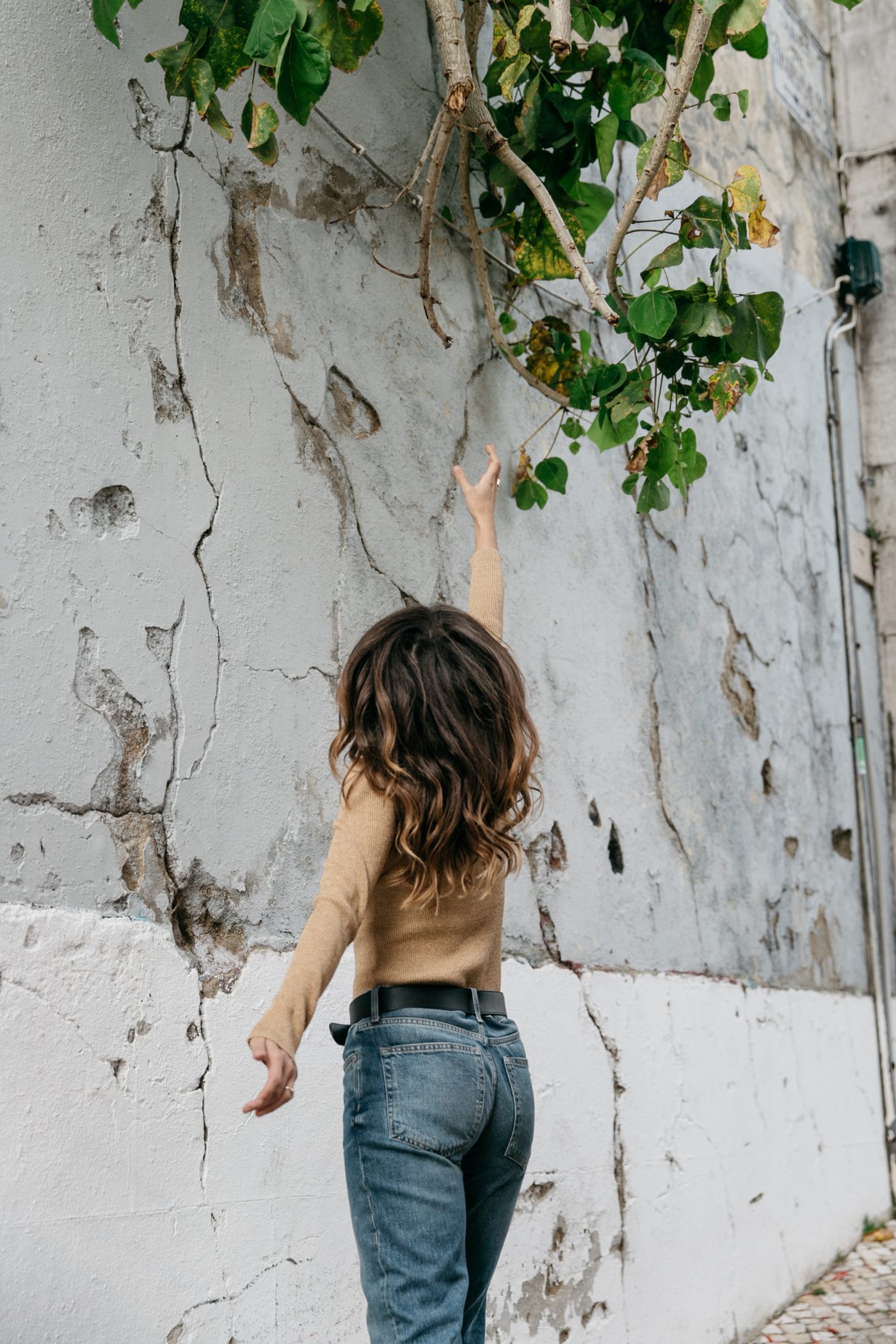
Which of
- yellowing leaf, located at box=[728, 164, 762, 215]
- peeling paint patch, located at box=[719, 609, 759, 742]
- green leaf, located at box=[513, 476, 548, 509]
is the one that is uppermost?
yellowing leaf, located at box=[728, 164, 762, 215]

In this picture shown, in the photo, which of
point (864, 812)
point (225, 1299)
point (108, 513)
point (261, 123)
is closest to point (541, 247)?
point (261, 123)

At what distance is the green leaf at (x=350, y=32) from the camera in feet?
6.44

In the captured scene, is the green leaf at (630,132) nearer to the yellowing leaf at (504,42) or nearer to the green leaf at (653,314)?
the yellowing leaf at (504,42)

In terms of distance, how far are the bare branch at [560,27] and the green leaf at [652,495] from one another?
2.71 feet

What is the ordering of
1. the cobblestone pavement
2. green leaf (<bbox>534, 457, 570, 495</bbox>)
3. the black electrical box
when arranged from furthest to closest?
the black electrical box, the cobblestone pavement, green leaf (<bbox>534, 457, 570, 495</bbox>)

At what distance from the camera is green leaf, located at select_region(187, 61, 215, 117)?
6.04 ft

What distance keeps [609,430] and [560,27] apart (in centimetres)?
70

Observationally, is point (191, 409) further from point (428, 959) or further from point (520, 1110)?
point (520, 1110)

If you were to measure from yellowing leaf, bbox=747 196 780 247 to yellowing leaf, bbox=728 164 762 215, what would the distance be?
0.02 meters

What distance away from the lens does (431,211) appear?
2.29 meters

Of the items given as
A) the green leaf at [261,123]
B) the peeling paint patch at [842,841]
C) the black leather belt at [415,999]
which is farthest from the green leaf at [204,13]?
the peeling paint patch at [842,841]

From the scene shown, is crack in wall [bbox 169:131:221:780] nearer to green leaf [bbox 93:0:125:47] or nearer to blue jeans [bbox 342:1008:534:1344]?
green leaf [bbox 93:0:125:47]

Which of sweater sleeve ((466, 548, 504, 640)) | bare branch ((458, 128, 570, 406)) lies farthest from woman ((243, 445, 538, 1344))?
bare branch ((458, 128, 570, 406))

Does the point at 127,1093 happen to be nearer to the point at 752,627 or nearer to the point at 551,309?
the point at 551,309
